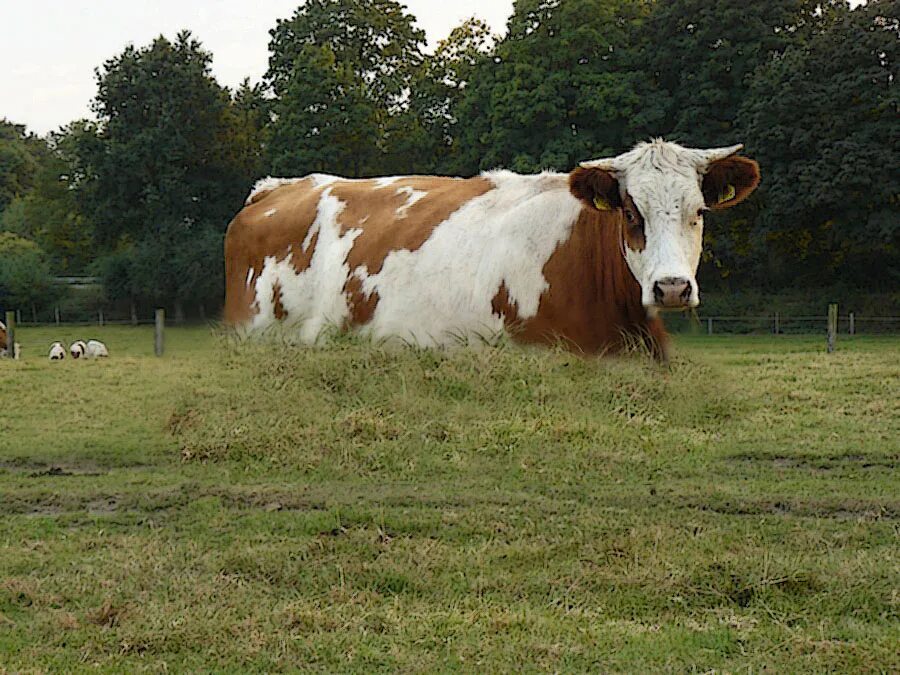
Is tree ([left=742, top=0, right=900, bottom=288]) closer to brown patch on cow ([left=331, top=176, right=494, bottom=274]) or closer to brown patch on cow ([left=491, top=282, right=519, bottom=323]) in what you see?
brown patch on cow ([left=331, top=176, right=494, bottom=274])

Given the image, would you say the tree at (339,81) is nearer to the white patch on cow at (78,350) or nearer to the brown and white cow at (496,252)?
the white patch on cow at (78,350)

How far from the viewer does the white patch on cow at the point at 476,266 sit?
6.13 m

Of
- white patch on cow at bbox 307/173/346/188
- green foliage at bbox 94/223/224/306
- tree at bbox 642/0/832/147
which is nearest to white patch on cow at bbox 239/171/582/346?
white patch on cow at bbox 307/173/346/188

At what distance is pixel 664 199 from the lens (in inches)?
204

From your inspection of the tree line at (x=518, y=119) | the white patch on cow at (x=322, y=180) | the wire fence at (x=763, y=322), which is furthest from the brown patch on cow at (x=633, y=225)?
the tree line at (x=518, y=119)

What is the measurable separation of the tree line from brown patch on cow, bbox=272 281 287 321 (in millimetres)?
10337

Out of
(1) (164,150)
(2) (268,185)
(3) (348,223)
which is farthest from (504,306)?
(1) (164,150)

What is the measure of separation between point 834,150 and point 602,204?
2227 centimetres

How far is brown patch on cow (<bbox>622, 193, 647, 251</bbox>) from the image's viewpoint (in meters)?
5.30

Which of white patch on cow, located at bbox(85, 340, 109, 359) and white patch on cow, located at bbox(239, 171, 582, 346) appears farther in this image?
white patch on cow, located at bbox(85, 340, 109, 359)

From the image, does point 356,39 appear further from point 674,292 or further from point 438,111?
point 674,292

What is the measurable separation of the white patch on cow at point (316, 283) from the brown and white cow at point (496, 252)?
11 millimetres

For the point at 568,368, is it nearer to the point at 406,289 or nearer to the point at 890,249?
the point at 406,289

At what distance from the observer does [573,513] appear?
201 inches
